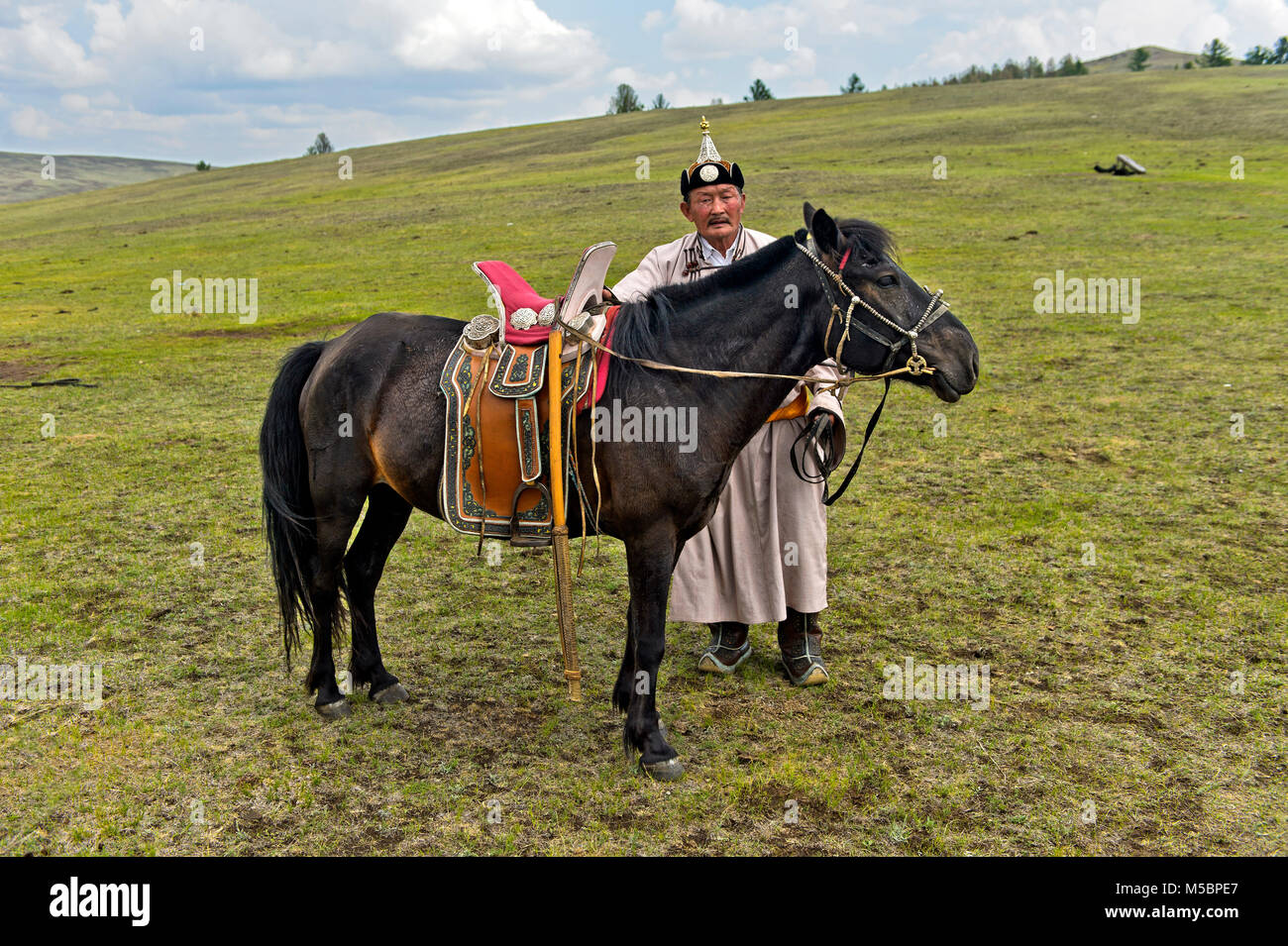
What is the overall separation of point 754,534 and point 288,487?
2.53 meters

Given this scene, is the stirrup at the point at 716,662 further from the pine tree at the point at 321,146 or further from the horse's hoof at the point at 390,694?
the pine tree at the point at 321,146

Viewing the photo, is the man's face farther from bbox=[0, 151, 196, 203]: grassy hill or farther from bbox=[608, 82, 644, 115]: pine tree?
bbox=[0, 151, 196, 203]: grassy hill

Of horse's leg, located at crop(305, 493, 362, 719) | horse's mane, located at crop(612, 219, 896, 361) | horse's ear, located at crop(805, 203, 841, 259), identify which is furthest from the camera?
horse's leg, located at crop(305, 493, 362, 719)

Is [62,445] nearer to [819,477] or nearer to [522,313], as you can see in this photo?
[522,313]

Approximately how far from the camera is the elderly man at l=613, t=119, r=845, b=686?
5051mm

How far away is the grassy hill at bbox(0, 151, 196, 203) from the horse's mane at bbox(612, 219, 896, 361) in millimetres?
144849

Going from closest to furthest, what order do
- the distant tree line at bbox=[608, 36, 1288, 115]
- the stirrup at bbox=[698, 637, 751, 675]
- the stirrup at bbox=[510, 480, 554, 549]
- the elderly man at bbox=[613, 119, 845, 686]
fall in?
the stirrup at bbox=[510, 480, 554, 549] → the elderly man at bbox=[613, 119, 845, 686] → the stirrup at bbox=[698, 637, 751, 675] → the distant tree line at bbox=[608, 36, 1288, 115]

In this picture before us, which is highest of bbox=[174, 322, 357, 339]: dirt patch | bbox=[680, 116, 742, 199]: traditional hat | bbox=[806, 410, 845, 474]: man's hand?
bbox=[174, 322, 357, 339]: dirt patch

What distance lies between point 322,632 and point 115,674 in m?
1.36

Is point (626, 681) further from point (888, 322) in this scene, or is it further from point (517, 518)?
point (888, 322)

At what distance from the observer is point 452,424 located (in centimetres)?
434

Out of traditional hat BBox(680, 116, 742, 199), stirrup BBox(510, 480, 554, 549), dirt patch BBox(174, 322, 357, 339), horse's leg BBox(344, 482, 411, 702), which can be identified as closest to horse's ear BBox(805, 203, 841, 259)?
traditional hat BBox(680, 116, 742, 199)
